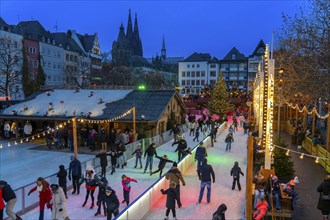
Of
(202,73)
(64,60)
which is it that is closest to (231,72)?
(202,73)

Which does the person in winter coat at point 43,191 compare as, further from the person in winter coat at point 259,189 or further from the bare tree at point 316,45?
the bare tree at point 316,45

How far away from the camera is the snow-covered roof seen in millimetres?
27339

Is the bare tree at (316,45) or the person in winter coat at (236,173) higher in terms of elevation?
the bare tree at (316,45)

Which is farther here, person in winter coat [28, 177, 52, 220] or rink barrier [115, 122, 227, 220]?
person in winter coat [28, 177, 52, 220]

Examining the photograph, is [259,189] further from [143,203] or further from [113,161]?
[113,161]

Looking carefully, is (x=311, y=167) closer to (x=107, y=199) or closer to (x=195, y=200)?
(x=195, y=200)

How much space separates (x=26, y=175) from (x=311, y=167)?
14.8 metres

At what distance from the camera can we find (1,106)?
46031 mm

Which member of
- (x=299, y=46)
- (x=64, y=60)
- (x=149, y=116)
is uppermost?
(x=64, y=60)

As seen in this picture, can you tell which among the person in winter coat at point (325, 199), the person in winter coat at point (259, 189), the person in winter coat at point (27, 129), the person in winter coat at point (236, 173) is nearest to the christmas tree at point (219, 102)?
the person in winter coat at point (27, 129)

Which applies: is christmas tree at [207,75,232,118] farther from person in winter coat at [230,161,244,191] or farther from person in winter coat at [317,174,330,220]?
person in winter coat at [317,174,330,220]

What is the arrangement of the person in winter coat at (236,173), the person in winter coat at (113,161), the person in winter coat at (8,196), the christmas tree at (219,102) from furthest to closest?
the christmas tree at (219,102) → the person in winter coat at (113,161) → the person in winter coat at (236,173) → the person in winter coat at (8,196)

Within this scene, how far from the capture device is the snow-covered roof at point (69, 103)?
27.3 meters

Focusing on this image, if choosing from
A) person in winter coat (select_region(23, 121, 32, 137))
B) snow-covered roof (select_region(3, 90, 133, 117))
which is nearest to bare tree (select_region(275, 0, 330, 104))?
snow-covered roof (select_region(3, 90, 133, 117))
